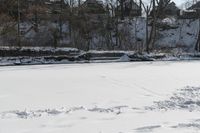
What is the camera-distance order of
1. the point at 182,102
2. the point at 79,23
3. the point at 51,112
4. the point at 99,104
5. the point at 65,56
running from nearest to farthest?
the point at 51,112, the point at 99,104, the point at 182,102, the point at 65,56, the point at 79,23

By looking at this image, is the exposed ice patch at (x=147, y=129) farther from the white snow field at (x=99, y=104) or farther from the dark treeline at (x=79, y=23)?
the dark treeline at (x=79, y=23)

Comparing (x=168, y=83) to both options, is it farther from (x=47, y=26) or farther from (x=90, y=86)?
(x=47, y=26)

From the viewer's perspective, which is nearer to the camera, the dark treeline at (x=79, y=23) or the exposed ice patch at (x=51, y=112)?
the exposed ice patch at (x=51, y=112)

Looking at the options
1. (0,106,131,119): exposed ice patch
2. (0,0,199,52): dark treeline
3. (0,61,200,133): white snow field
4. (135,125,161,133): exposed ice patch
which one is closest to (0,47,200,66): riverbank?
(0,61,200,133): white snow field

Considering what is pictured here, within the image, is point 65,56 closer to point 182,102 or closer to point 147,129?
point 182,102

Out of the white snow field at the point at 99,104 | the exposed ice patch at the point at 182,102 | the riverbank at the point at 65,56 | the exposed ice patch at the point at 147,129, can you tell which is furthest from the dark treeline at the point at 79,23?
the exposed ice patch at the point at 147,129

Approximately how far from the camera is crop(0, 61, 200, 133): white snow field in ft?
22.5

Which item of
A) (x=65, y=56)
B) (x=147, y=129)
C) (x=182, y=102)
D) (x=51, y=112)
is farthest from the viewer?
(x=65, y=56)

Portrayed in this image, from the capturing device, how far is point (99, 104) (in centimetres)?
874

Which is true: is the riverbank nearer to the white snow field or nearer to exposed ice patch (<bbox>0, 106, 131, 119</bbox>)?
the white snow field

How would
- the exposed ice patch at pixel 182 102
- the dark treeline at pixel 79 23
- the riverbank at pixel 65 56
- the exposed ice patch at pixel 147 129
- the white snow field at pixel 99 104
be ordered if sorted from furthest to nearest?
1. the dark treeline at pixel 79 23
2. the riverbank at pixel 65 56
3. the exposed ice patch at pixel 182 102
4. the white snow field at pixel 99 104
5. the exposed ice patch at pixel 147 129

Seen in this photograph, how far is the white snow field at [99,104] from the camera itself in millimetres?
6871

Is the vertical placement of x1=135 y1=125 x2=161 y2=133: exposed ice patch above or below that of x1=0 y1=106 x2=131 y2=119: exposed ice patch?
below

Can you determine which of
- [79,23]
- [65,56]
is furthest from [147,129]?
[79,23]
